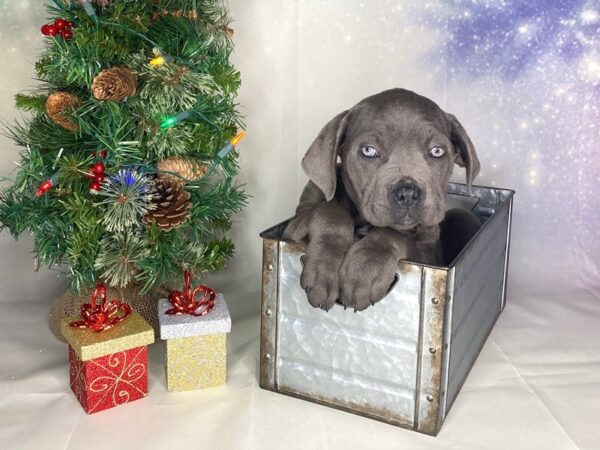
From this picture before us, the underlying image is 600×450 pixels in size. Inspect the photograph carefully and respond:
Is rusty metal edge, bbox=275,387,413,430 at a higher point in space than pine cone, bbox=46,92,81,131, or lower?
lower

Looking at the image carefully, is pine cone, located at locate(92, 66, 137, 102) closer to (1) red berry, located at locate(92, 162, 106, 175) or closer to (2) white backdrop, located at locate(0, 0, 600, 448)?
(1) red berry, located at locate(92, 162, 106, 175)

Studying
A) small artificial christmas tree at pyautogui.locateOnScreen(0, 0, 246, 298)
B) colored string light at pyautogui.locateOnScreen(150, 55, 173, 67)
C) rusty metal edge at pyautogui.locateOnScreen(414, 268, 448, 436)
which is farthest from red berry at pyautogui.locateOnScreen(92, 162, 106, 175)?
rusty metal edge at pyautogui.locateOnScreen(414, 268, 448, 436)

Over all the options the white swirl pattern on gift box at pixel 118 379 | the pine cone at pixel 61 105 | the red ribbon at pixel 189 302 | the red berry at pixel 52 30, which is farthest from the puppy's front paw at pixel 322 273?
the red berry at pixel 52 30

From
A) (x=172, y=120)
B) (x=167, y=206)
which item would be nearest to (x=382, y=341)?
(x=167, y=206)

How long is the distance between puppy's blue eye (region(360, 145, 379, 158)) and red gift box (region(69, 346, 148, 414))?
749mm

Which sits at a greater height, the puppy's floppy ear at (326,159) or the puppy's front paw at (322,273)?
the puppy's floppy ear at (326,159)

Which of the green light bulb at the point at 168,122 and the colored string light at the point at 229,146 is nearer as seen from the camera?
the green light bulb at the point at 168,122

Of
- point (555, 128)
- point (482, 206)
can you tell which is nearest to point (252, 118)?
point (482, 206)

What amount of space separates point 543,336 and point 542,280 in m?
0.52

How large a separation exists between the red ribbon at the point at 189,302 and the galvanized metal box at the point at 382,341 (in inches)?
7.0

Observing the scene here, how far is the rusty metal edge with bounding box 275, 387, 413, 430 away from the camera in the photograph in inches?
76.5

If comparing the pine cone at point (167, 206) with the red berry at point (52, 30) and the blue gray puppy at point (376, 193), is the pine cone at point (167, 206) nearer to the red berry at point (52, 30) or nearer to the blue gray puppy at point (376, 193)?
the blue gray puppy at point (376, 193)

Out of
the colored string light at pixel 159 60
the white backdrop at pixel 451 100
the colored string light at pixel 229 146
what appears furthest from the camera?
the white backdrop at pixel 451 100

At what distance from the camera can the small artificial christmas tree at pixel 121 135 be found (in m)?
2.00
